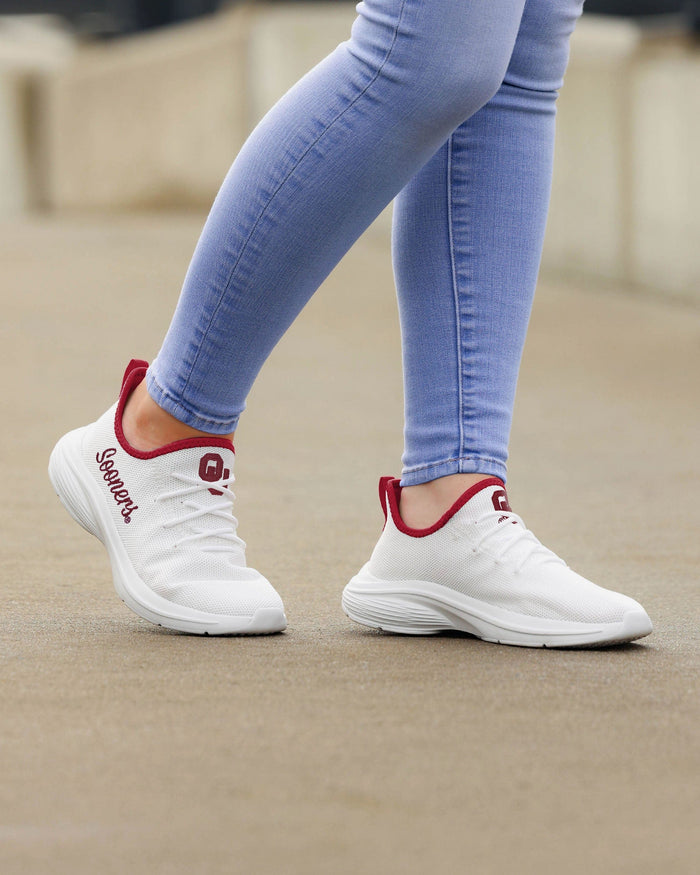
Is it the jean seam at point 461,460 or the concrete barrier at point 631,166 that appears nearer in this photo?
the jean seam at point 461,460

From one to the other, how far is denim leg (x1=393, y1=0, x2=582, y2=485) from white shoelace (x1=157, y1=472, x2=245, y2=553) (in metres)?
0.15

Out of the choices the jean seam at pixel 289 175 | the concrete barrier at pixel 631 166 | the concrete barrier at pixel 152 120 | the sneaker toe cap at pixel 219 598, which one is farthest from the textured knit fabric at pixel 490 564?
the concrete barrier at pixel 152 120

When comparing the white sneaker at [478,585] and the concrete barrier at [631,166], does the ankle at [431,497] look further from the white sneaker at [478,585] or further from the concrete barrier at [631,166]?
the concrete barrier at [631,166]

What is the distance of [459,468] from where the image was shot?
1.05m

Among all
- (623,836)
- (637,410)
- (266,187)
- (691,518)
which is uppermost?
(266,187)

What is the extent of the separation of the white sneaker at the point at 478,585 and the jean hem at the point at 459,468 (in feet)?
0.03

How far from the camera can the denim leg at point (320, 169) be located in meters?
0.92

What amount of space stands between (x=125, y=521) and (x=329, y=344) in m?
2.34

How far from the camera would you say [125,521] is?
105 centimetres

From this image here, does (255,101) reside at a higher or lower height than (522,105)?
lower

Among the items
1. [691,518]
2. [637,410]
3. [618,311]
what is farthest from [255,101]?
[691,518]

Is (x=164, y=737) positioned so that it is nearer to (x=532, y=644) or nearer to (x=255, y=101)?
(x=532, y=644)

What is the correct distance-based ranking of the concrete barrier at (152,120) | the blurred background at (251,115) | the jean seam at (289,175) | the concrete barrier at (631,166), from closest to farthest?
the jean seam at (289,175) < the concrete barrier at (631,166) < the blurred background at (251,115) < the concrete barrier at (152,120)

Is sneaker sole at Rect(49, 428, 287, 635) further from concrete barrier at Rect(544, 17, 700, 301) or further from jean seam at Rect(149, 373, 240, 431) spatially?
concrete barrier at Rect(544, 17, 700, 301)
